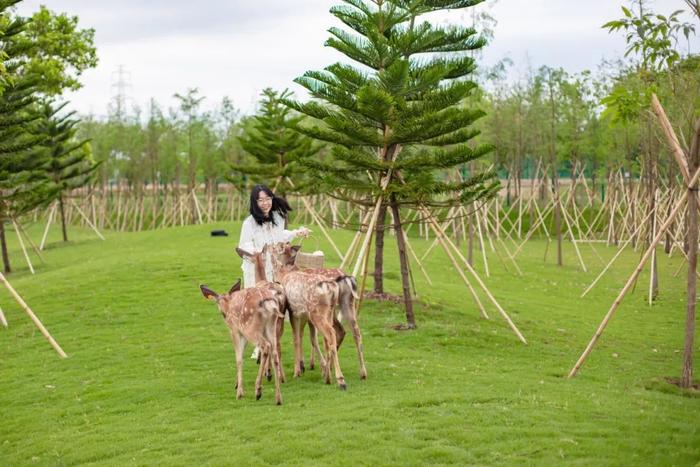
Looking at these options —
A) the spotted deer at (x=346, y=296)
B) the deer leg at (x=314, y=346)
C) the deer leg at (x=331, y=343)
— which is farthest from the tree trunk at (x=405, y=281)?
the deer leg at (x=331, y=343)

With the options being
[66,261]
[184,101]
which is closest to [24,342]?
[66,261]

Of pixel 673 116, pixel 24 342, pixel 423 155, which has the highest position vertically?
pixel 673 116

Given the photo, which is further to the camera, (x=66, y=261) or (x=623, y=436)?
(x=66, y=261)

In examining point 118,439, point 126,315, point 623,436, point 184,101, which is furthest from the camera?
point 184,101

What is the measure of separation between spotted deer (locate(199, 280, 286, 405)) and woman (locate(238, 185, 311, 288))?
103 cm

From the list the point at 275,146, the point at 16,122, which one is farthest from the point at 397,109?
the point at 275,146

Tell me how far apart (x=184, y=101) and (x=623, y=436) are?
35.3 meters

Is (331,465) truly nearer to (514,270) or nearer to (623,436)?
(623,436)

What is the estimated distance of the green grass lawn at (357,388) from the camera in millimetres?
6605

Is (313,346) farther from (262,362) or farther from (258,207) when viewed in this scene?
(258,207)

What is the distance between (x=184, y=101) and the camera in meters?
39.8

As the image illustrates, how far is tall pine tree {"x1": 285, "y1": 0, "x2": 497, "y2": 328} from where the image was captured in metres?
12.2

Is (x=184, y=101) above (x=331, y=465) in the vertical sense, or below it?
above

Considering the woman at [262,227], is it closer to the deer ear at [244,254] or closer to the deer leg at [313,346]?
the deer ear at [244,254]
